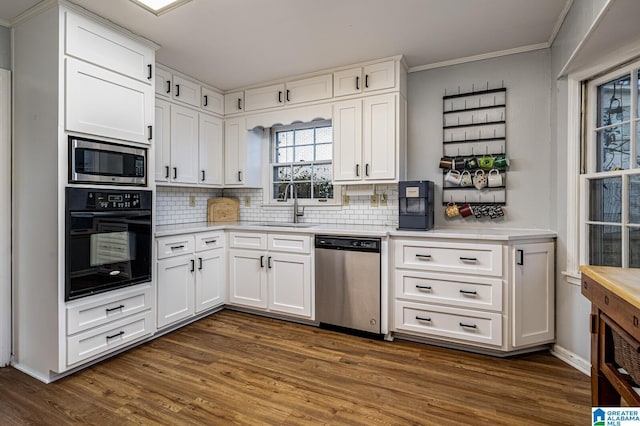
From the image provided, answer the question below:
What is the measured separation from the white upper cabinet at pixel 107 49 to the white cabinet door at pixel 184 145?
711 mm

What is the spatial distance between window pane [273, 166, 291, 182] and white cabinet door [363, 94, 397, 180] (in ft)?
3.93

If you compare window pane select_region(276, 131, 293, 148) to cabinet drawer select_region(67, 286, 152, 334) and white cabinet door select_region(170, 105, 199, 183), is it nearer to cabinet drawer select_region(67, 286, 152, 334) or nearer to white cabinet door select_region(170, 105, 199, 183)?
white cabinet door select_region(170, 105, 199, 183)

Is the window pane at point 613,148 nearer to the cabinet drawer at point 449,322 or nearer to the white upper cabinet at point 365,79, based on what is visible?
the cabinet drawer at point 449,322

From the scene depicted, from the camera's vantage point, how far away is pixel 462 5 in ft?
7.45

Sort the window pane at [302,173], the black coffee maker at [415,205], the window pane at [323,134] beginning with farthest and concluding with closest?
the window pane at [302,173], the window pane at [323,134], the black coffee maker at [415,205]

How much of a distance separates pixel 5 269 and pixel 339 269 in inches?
101

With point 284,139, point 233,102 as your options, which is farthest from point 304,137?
point 233,102

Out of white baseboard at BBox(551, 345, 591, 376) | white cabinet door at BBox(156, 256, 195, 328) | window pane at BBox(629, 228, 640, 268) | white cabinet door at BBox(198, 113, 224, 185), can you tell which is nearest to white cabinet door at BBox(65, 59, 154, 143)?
white cabinet door at BBox(198, 113, 224, 185)

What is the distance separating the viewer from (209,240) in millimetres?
3322

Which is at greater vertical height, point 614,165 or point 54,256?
point 614,165

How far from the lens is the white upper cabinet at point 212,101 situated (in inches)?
146

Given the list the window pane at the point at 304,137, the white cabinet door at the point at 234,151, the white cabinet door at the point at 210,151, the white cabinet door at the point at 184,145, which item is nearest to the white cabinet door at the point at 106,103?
the white cabinet door at the point at 184,145

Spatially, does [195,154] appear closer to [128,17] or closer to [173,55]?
[173,55]

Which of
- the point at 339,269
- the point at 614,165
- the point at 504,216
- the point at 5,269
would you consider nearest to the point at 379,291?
the point at 339,269
